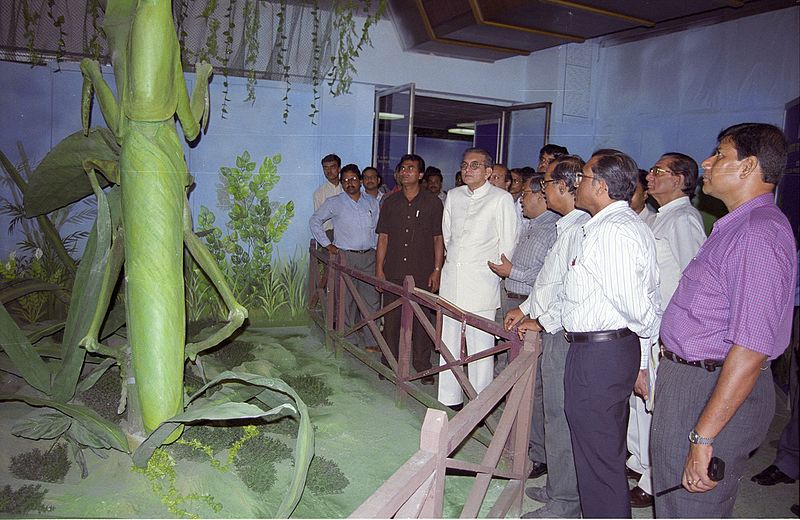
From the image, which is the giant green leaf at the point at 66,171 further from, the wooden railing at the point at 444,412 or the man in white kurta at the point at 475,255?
the man in white kurta at the point at 475,255

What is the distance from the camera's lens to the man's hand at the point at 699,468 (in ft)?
3.45

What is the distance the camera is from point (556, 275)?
166cm

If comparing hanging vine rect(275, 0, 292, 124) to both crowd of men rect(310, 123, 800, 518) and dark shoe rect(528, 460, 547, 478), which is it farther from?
dark shoe rect(528, 460, 547, 478)

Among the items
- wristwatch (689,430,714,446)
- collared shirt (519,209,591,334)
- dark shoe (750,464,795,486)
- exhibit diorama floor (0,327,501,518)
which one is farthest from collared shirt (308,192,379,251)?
wristwatch (689,430,714,446)

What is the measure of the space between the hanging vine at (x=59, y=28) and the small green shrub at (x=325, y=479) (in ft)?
4.07

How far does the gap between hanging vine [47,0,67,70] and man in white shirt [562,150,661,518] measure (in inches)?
47.7

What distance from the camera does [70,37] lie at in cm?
128

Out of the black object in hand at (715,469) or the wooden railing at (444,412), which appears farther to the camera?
the black object in hand at (715,469)

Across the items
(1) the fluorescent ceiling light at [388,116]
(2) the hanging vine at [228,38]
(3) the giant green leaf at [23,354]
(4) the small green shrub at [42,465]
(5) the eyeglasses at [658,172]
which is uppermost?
(2) the hanging vine at [228,38]

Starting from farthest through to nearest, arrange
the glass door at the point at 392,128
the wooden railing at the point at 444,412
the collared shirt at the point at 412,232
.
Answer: the collared shirt at the point at 412,232
the glass door at the point at 392,128
the wooden railing at the point at 444,412

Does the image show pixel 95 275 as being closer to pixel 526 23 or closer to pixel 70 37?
pixel 70 37

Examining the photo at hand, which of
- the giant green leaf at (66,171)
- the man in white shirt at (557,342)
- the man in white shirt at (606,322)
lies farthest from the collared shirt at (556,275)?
the giant green leaf at (66,171)

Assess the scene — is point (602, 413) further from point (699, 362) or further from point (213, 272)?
point (213, 272)

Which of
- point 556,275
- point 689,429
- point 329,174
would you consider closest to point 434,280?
point 329,174
